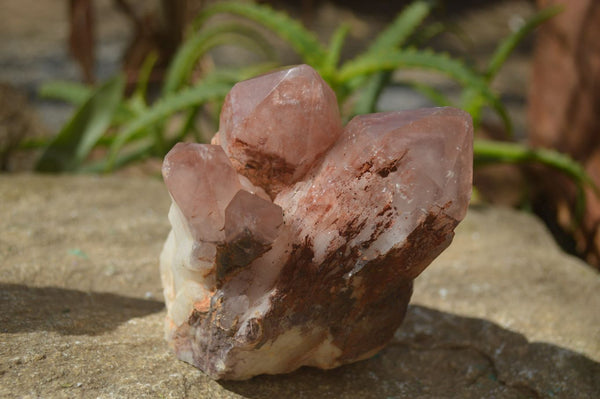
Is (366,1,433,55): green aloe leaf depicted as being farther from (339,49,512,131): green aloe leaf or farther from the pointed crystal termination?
the pointed crystal termination

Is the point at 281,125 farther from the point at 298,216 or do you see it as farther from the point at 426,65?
the point at 426,65

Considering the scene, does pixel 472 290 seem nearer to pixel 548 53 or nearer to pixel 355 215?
pixel 355 215

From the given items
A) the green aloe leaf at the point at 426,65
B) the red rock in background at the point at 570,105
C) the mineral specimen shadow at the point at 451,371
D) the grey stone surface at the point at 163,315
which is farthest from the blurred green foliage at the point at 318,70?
the mineral specimen shadow at the point at 451,371

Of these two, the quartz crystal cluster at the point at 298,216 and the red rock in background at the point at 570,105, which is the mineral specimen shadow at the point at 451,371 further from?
the red rock in background at the point at 570,105

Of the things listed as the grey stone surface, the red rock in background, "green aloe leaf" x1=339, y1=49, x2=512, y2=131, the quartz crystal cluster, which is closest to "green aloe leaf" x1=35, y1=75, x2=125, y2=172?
Result: the grey stone surface

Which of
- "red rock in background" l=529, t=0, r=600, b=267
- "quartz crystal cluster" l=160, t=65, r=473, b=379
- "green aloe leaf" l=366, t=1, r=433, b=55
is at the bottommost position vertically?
"red rock in background" l=529, t=0, r=600, b=267

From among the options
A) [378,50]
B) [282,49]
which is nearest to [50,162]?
[378,50]

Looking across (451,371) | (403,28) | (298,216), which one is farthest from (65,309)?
(403,28)
